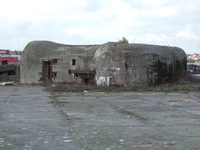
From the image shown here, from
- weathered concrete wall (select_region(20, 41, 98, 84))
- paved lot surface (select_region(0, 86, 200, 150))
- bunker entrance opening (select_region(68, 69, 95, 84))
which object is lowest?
paved lot surface (select_region(0, 86, 200, 150))

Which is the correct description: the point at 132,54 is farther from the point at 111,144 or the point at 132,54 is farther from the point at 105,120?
the point at 111,144

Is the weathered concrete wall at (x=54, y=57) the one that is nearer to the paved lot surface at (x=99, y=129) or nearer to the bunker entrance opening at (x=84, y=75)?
the bunker entrance opening at (x=84, y=75)

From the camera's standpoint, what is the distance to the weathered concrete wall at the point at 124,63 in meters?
15.4

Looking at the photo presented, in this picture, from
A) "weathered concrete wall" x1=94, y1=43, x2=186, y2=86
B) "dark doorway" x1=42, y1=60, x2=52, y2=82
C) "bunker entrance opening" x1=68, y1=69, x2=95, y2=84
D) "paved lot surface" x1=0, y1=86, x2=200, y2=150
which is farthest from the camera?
"dark doorway" x1=42, y1=60, x2=52, y2=82

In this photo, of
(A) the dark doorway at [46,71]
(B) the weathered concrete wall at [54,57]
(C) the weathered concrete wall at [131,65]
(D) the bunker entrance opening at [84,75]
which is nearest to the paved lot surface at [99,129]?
(C) the weathered concrete wall at [131,65]

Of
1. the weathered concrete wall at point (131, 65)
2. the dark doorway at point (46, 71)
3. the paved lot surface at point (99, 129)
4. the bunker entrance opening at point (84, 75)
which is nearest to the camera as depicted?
the paved lot surface at point (99, 129)

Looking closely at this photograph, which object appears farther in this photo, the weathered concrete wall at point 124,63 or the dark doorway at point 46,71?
the dark doorway at point 46,71

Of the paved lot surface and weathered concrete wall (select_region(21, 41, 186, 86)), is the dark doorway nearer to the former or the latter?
weathered concrete wall (select_region(21, 41, 186, 86))

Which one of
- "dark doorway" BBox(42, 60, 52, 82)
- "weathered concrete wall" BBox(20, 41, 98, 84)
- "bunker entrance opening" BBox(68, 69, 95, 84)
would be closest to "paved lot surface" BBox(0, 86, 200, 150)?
"bunker entrance opening" BBox(68, 69, 95, 84)

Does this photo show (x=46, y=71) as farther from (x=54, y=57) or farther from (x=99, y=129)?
(x=99, y=129)

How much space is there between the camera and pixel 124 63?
15352mm

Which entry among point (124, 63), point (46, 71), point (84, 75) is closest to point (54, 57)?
point (46, 71)

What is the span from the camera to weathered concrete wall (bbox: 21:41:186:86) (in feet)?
50.4

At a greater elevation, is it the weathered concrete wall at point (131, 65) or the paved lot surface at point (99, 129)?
the weathered concrete wall at point (131, 65)
